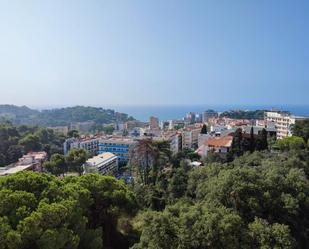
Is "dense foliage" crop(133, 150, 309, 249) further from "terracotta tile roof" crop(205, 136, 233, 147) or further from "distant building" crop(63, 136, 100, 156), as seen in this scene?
"distant building" crop(63, 136, 100, 156)

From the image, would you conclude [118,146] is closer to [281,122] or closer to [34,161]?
[34,161]

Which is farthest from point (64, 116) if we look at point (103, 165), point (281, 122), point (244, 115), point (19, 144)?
point (103, 165)

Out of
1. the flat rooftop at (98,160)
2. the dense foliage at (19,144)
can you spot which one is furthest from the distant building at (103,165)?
the dense foliage at (19,144)

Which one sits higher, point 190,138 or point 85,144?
point 190,138

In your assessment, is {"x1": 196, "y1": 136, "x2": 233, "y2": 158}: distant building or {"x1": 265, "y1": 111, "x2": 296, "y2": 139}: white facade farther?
{"x1": 265, "y1": 111, "x2": 296, "y2": 139}: white facade

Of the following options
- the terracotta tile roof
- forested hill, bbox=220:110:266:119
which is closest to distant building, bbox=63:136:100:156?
the terracotta tile roof

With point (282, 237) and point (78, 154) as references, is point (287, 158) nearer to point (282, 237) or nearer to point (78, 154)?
point (282, 237)

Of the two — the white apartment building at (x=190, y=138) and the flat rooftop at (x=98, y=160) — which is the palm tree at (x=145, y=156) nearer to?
the flat rooftop at (x=98, y=160)
